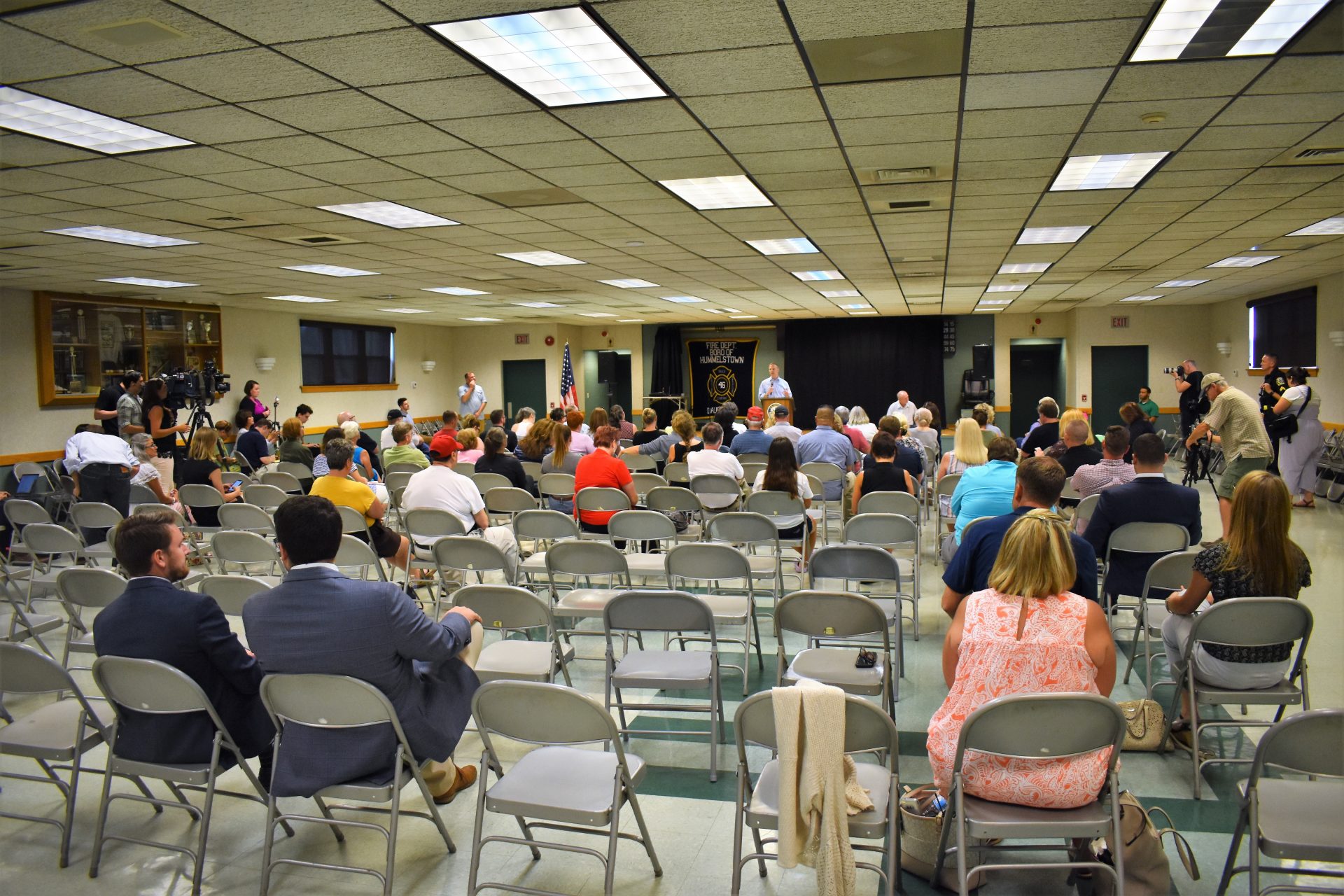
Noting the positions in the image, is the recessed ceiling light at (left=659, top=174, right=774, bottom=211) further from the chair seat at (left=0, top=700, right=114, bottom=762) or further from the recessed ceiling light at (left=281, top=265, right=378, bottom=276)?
the recessed ceiling light at (left=281, top=265, right=378, bottom=276)

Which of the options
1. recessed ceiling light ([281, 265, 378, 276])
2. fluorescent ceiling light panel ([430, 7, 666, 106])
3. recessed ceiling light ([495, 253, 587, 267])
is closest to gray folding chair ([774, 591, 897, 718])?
fluorescent ceiling light panel ([430, 7, 666, 106])

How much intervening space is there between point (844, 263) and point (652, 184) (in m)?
4.90

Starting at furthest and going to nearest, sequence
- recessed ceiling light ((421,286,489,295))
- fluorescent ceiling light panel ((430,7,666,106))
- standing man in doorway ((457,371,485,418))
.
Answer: standing man in doorway ((457,371,485,418)) → recessed ceiling light ((421,286,489,295)) → fluorescent ceiling light panel ((430,7,666,106))

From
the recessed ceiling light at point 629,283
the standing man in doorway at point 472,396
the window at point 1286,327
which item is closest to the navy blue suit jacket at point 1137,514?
the recessed ceiling light at point 629,283

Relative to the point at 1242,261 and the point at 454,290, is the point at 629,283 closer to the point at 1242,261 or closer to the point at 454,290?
the point at 454,290

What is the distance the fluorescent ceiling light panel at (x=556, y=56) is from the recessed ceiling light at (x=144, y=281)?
8.20 m

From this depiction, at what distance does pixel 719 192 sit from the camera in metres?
6.16

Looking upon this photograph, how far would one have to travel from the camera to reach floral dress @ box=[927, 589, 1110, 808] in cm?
245

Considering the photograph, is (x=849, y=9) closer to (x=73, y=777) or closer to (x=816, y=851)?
(x=816, y=851)

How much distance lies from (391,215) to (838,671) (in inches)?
197

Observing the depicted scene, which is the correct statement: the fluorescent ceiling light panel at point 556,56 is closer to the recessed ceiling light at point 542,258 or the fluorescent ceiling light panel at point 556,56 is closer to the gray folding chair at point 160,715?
the gray folding chair at point 160,715

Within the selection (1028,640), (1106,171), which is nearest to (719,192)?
(1106,171)

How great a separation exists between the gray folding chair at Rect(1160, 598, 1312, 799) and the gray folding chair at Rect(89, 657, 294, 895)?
10.7ft

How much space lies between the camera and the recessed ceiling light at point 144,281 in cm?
1012
